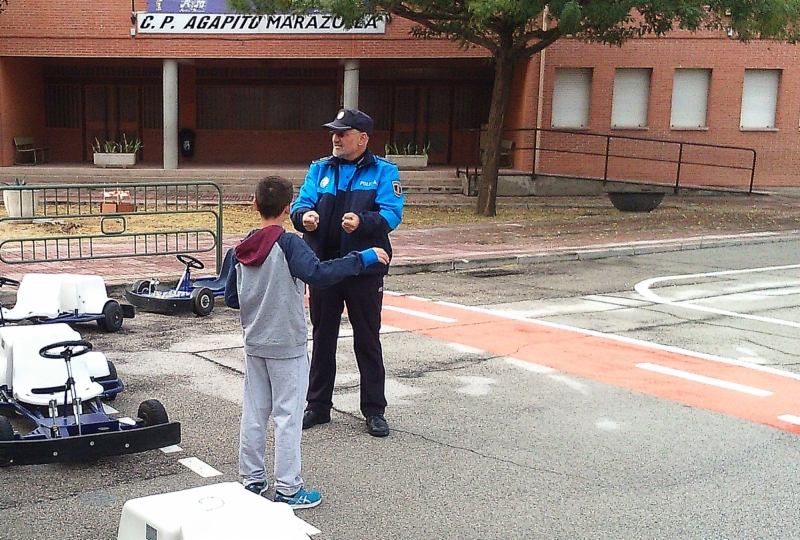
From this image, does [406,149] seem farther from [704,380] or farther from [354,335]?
[354,335]

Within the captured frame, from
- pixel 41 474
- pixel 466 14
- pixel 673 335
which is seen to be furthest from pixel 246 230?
pixel 41 474

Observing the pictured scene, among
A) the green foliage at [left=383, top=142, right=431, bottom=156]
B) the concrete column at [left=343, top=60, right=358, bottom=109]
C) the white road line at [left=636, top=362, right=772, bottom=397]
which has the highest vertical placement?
the concrete column at [left=343, top=60, right=358, bottom=109]

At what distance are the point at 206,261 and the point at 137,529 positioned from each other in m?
9.85

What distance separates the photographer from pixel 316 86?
28672 mm

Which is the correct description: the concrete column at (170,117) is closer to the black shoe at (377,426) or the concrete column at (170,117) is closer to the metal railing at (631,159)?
the metal railing at (631,159)

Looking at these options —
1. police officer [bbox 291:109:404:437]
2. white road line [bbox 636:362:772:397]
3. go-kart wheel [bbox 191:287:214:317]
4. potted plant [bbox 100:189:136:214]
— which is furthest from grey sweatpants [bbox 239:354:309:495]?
potted plant [bbox 100:189:136:214]

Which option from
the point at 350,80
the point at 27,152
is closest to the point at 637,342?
the point at 350,80

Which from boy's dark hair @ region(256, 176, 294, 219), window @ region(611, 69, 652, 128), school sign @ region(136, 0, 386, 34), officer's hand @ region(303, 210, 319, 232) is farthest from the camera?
window @ region(611, 69, 652, 128)

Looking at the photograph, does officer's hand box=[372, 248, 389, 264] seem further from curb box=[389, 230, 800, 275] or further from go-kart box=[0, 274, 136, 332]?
curb box=[389, 230, 800, 275]

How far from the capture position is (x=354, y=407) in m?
6.58

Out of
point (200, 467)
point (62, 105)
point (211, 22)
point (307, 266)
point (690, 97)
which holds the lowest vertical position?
point (200, 467)

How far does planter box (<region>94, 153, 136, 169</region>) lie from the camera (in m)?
25.7

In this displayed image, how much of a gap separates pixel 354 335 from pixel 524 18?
494 inches

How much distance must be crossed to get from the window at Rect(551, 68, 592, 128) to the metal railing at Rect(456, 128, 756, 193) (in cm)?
51
